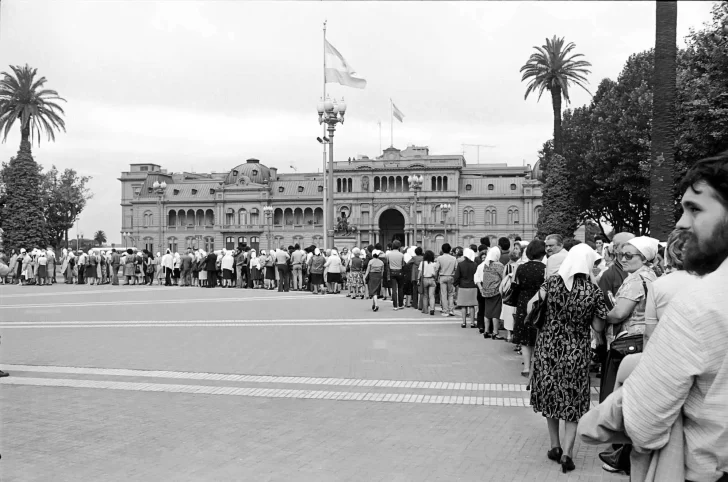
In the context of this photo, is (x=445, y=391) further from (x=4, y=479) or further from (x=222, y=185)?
(x=222, y=185)

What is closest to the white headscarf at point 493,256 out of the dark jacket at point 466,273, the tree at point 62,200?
the dark jacket at point 466,273

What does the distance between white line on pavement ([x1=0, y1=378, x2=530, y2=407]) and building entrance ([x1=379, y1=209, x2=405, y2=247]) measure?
79.2 meters

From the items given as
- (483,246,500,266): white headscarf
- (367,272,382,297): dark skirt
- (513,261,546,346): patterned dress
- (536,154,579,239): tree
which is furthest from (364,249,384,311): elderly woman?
(536,154,579,239): tree

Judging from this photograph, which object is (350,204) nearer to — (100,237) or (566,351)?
(100,237)

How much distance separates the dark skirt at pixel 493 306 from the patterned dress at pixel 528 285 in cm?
456

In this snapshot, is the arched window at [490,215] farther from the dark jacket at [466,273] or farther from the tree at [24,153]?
the dark jacket at [466,273]

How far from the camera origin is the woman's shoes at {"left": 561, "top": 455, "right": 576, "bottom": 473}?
5.12m

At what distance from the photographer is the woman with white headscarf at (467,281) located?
14.3 meters

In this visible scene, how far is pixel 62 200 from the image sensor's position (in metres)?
68.1

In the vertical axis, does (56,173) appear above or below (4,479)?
above

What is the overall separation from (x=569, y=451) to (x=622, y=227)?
125 feet

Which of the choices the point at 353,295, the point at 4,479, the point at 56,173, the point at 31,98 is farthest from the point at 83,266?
the point at 56,173

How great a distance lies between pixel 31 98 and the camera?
46000mm

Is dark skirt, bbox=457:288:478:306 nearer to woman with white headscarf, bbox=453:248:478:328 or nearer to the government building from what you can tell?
woman with white headscarf, bbox=453:248:478:328
